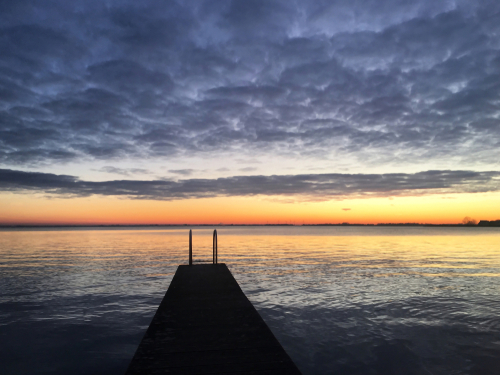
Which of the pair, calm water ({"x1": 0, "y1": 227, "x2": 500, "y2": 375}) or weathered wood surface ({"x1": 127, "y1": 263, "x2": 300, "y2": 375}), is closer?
weathered wood surface ({"x1": 127, "y1": 263, "x2": 300, "y2": 375})

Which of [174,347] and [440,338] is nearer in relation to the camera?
[174,347]

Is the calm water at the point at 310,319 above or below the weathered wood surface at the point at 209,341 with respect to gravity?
below

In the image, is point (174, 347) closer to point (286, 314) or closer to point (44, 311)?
point (286, 314)

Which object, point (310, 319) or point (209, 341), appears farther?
point (310, 319)

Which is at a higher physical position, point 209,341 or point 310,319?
point 209,341

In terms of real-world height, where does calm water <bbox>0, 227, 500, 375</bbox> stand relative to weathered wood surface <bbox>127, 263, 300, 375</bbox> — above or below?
below

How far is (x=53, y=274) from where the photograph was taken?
1962cm

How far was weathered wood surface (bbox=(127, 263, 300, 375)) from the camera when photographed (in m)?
5.23

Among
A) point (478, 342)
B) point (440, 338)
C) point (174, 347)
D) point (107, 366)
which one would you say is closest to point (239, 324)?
point (174, 347)

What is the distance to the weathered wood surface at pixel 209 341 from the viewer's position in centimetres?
523

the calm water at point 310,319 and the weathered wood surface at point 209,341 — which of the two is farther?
the calm water at point 310,319

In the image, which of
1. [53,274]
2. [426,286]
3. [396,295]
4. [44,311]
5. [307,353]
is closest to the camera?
[307,353]

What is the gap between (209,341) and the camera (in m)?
6.43

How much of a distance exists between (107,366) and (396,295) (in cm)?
1208
